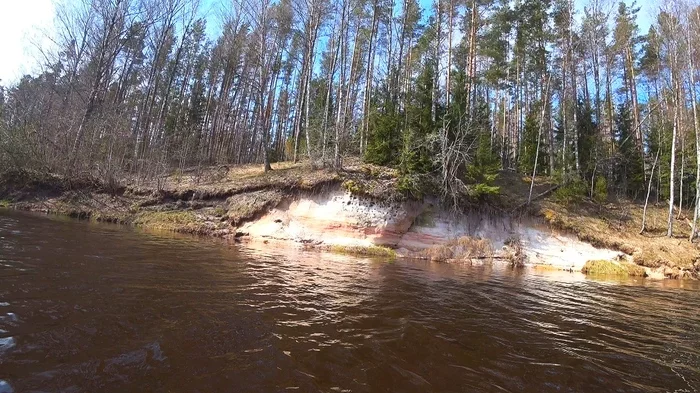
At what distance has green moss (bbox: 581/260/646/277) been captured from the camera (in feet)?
54.8

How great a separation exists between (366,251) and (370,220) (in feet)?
5.74

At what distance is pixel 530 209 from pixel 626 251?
4588 mm

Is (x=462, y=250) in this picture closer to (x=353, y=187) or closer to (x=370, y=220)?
(x=370, y=220)

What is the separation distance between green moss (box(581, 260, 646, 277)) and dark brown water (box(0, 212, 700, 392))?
9114 millimetres

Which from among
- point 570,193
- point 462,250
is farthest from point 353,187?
point 570,193

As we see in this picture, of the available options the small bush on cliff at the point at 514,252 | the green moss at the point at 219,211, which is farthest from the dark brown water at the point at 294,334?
the green moss at the point at 219,211

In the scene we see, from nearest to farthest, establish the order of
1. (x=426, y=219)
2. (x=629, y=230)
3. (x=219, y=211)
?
(x=426, y=219) → (x=219, y=211) → (x=629, y=230)

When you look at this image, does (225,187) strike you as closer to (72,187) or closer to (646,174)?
(72,187)

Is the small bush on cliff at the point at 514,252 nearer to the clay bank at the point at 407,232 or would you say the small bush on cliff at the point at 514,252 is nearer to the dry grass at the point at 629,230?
the clay bank at the point at 407,232

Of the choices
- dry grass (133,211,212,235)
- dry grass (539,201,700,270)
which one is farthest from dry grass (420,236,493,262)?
dry grass (133,211,212,235)

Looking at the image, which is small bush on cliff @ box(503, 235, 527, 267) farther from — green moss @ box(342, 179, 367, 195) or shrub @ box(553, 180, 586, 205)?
green moss @ box(342, 179, 367, 195)

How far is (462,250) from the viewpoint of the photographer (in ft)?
59.0

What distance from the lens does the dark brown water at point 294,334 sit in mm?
3182

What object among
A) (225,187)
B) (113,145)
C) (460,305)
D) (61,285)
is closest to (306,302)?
(460,305)
